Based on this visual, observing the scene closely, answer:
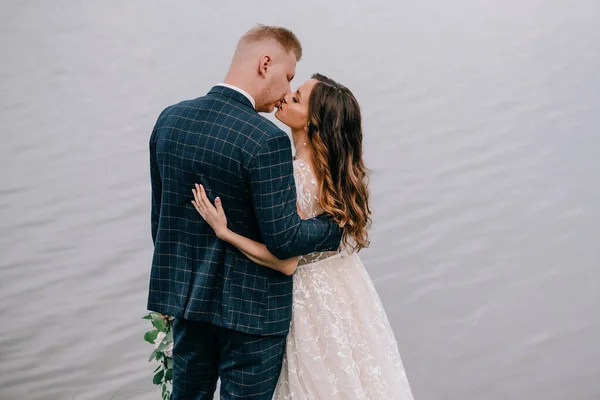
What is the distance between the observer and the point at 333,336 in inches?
86.7

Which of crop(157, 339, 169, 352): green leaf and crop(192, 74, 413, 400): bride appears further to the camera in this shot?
crop(157, 339, 169, 352): green leaf

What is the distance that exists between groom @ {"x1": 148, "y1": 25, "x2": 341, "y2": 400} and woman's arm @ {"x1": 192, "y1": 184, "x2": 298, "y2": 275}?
0.08 feet

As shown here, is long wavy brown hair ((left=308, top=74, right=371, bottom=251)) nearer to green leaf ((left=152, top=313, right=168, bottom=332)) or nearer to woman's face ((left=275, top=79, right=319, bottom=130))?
woman's face ((left=275, top=79, right=319, bottom=130))

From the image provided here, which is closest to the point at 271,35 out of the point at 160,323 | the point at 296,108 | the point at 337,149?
the point at 296,108

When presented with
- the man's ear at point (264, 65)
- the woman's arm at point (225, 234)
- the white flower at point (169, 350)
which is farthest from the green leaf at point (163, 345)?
the man's ear at point (264, 65)

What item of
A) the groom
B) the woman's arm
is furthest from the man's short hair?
the woman's arm

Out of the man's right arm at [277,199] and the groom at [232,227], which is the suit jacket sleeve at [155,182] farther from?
the man's right arm at [277,199]

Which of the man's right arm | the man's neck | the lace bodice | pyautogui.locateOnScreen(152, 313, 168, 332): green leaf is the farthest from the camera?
pyautogui.locateOnScreen(152, 313, 168, 332): green leaf

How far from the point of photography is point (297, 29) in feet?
11.9

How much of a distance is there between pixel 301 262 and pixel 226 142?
0.49m

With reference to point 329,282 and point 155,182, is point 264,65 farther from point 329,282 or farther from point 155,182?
point 329,282

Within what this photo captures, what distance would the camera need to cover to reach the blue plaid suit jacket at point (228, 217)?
193 cm

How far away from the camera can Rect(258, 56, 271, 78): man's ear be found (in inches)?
81.7

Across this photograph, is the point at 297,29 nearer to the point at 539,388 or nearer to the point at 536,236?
the point at 536,236
